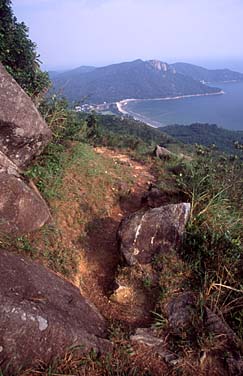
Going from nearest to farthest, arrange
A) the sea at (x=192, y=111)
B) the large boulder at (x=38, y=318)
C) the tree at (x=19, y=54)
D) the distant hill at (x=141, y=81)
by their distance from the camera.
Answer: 1. the large boulder at (x=38, y=318)
2. the tree at (x=19, y=54)
3. the sea at (x=192, y=111)
4. the distant hill at (x=141, y=81)

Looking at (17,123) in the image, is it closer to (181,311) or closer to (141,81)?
(181,311)

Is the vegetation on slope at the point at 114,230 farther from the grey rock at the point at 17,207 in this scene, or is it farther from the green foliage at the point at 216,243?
the grey rock at the point at 17,207

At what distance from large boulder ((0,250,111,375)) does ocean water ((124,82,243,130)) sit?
71.0m

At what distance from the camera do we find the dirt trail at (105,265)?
13.2 ft

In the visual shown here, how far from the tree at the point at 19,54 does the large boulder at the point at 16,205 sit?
2835 millimetres

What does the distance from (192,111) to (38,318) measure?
97.8 meters

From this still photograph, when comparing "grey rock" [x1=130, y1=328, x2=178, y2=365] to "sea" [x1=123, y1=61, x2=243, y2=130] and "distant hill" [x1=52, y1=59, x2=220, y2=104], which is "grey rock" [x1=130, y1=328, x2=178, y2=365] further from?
"distant hill" [x1=52, y1=59, x2=220, y2=104]

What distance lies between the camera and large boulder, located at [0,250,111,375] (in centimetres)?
296

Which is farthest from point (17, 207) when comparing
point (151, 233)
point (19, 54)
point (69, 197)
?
point (19, 54)

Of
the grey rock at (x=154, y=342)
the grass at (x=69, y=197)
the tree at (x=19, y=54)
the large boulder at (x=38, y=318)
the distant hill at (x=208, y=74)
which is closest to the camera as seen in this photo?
the large boulder at (x=38, y=318)

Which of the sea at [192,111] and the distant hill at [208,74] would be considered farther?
the distant hill at [208,74]

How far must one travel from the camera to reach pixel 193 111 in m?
94.8

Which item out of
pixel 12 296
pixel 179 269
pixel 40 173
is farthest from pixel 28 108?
pixel 179 269

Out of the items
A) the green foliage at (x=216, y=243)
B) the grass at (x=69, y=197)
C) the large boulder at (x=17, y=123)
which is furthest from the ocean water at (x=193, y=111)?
the large boulder at (x=17, y=123)
